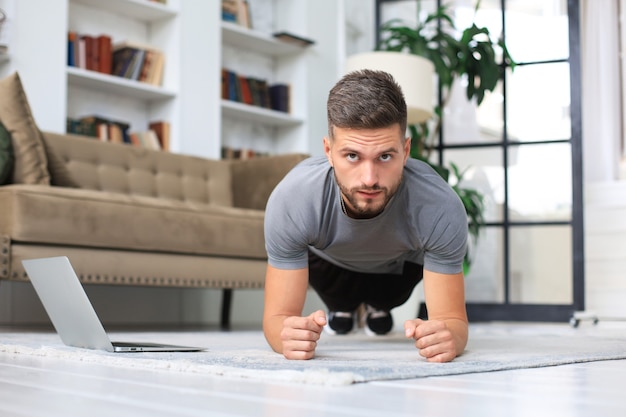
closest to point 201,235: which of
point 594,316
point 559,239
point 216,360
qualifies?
point 216,360

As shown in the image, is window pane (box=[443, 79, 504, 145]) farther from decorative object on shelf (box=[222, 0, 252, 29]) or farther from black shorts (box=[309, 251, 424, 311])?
black shorts (box=[309, 251, 424, 311])

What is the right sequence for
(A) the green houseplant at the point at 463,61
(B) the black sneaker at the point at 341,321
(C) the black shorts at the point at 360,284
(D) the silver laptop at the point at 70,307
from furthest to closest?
(A) the green houseplant at the point at 463,61
(B) the black sneaker at the point at 341,321
(C) the black shorts at the point at 360,284
(D) the silver laptop at the point at 70,307

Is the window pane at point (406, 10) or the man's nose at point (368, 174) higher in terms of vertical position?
the window pane at point (406, 10)

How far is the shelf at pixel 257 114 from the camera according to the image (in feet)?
15.4

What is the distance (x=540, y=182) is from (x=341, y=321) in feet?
8.30

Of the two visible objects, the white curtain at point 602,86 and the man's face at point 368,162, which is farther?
the white curtain at point 602,86

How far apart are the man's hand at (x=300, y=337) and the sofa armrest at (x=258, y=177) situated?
7.52ft

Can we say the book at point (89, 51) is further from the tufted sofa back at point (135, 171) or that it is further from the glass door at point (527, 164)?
the glass door at point (527, 164)

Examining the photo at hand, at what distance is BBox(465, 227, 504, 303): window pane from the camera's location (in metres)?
5.00

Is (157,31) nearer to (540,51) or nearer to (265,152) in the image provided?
(265,152)

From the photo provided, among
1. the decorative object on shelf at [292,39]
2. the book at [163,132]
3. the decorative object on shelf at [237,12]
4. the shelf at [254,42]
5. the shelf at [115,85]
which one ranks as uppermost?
the decorative object on shelf at [237,12]

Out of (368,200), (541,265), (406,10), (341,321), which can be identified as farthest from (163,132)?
(368,200)

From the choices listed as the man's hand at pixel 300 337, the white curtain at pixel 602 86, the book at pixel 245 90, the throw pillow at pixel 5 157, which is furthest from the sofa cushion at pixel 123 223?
the white curtain at pixel 602 86

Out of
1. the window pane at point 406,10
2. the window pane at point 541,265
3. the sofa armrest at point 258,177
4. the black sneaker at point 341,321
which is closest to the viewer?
→ the black sneaker at point 341,321
